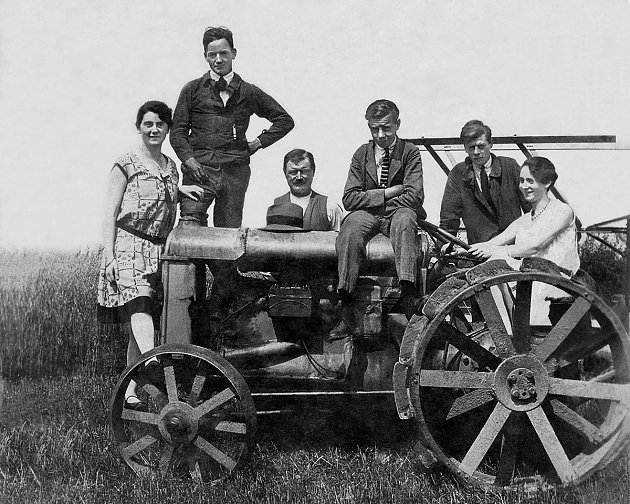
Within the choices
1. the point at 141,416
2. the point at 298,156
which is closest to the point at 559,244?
the point at 298,156

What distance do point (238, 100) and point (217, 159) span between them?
533 millimetres

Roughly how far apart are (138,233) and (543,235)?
285cm

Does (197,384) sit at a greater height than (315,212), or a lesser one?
lesser

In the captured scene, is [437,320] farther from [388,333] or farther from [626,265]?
[626,265]

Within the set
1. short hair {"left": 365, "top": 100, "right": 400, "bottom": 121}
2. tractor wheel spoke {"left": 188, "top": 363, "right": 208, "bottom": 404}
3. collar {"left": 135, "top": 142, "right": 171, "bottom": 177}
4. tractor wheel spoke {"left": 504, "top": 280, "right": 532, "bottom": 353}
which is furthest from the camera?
collar {"left": 135, "top": 142, "right": 171, "bottom": 177}

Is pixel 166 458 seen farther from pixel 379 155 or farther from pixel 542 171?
pixel 542 171

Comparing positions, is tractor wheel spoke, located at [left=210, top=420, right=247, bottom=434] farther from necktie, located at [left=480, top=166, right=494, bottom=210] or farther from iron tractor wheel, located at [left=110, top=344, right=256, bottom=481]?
necktie, located at [left=480, top=166, right=494, bottom=210]

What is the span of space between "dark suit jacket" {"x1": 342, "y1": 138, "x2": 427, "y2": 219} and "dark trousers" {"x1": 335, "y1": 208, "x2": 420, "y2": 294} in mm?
199

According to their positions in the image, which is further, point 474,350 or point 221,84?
point 221,84

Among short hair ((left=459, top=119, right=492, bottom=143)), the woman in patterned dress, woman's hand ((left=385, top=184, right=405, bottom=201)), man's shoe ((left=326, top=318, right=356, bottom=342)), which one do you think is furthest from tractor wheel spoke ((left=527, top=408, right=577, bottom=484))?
the woman in patterned dress

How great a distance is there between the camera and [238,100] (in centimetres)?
626

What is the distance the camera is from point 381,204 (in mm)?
5016

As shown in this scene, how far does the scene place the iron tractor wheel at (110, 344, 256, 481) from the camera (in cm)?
448

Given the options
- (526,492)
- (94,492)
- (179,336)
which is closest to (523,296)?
(526,492)
